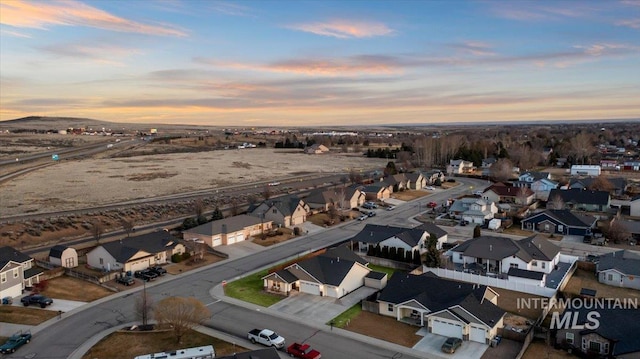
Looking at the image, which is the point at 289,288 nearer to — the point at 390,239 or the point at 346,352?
the point at 346,352

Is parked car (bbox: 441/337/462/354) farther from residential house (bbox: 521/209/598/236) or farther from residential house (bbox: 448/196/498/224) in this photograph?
residential house (bbox: 448/196/498/224)

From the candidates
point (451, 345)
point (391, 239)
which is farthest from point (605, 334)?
point (391, 239)

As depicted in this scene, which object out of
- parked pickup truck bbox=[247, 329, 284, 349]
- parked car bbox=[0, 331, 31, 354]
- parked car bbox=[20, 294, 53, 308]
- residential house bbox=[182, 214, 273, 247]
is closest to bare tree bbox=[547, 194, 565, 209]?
residential house bbox=[182, 214, 273, 247]

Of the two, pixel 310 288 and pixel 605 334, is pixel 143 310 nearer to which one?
pixel 310 288

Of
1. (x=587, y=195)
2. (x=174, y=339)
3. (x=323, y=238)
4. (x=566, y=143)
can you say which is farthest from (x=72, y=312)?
(x=566, y=143)

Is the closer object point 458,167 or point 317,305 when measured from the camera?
point 317,305

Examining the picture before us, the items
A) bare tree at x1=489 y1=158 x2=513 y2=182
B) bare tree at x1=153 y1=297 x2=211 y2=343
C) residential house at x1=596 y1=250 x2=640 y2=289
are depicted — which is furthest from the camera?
bare tree at x1=489 y1=158 x2=513 y2=182

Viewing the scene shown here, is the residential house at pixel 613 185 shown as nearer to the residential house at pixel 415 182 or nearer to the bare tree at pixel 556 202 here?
the bare tree at pixel 556 202
